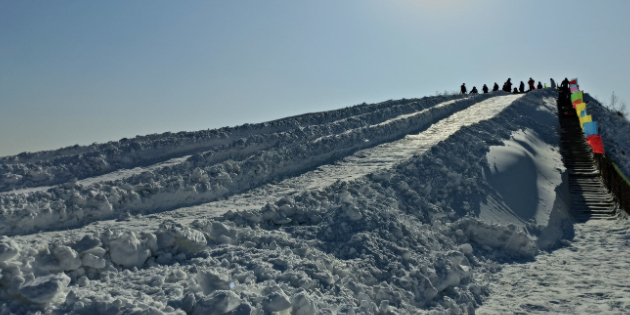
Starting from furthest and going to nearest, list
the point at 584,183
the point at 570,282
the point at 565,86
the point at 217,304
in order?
the point at 565,86 → the point at 584,183 → the point at 570,282 → the point at 217,304

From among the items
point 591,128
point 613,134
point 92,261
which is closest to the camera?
point 92,261

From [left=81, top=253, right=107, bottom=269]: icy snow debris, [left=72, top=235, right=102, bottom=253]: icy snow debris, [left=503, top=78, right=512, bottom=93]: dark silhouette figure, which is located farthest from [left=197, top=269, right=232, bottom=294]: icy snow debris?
[left=503, top=78, right=512, bottom=93]: dark silhouette figure

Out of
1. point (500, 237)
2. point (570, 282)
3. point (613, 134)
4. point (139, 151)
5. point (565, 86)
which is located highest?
point (565, 86)

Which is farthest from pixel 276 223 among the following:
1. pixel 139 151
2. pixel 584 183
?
pixel 584 183

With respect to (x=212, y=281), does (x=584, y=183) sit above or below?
below

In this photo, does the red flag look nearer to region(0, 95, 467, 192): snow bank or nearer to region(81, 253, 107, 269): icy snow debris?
region(0, 95, 467, 192): snow bank

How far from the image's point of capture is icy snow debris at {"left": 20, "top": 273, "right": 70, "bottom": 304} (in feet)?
12.9

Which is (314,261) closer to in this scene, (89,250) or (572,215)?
(89,250)

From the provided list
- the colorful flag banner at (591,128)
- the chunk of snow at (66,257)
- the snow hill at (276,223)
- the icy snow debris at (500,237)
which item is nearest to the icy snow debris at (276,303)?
the snow hill at (276,223)

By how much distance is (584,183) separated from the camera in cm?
1216

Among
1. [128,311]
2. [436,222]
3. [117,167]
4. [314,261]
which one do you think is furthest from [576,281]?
[117,167]

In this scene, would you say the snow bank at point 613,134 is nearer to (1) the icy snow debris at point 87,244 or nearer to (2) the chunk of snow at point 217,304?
(2) the chunk of snow at point 217,304

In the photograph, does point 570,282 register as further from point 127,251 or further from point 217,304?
point 127,251

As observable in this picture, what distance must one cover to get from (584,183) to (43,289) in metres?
13.0
